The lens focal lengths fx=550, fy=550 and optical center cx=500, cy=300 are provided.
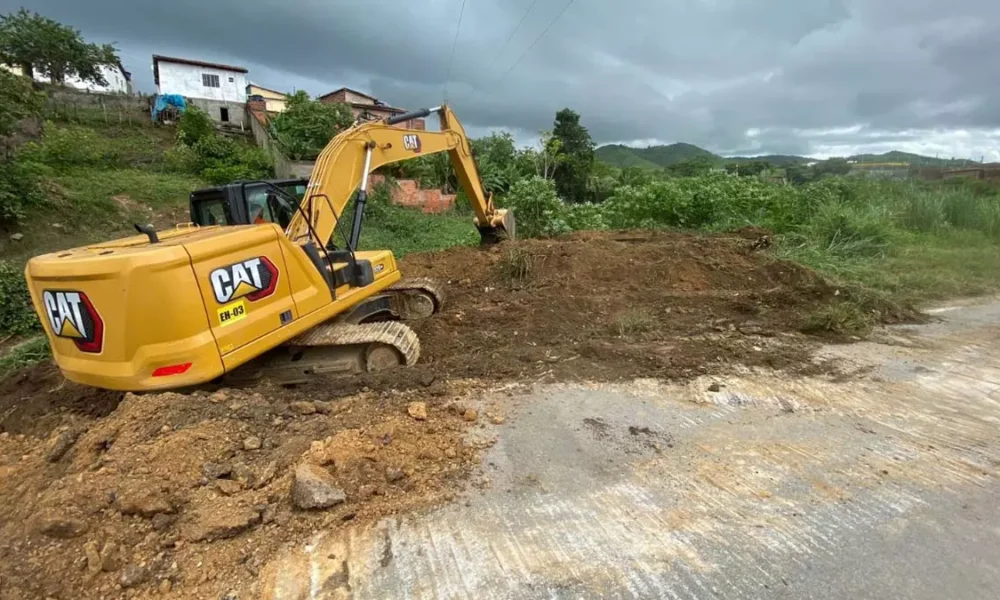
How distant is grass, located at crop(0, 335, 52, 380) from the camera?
5.83 meters

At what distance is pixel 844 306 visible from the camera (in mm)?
5926

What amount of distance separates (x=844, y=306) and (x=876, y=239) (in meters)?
5.04

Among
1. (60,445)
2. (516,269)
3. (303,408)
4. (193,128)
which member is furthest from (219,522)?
(193,128)

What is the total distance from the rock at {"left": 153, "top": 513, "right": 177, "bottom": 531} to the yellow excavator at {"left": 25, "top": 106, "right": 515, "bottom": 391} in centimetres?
101

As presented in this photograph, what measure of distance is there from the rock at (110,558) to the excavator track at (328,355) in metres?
2.16

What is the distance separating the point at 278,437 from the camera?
3.50 metres

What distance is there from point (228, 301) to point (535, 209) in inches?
373

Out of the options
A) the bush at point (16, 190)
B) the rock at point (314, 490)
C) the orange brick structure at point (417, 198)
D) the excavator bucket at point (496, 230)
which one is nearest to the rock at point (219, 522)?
the rock at point (314, 490)

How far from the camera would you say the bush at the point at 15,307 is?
7113mm

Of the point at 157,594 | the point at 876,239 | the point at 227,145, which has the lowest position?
the point at 157,594

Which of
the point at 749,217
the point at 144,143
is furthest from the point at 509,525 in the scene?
the point at 144,143

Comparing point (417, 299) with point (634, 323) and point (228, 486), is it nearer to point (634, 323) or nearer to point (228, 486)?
point (634, 323)


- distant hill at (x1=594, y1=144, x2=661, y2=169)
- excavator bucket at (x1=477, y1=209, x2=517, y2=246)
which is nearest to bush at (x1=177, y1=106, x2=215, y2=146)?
excavator bucket at (x1=477, y1=209, x2=517, y2=246)

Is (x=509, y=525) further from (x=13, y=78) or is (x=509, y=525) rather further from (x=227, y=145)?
(x=227, y=145)
